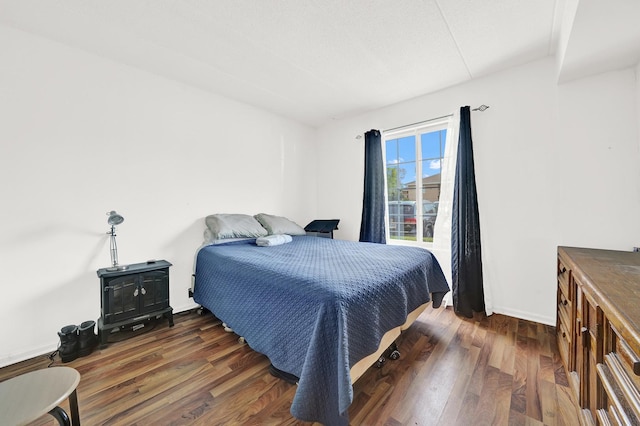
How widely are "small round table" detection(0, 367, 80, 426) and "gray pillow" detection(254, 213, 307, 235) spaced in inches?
87.8

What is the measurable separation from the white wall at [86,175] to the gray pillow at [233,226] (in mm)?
216

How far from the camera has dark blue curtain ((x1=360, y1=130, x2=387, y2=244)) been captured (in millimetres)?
3424

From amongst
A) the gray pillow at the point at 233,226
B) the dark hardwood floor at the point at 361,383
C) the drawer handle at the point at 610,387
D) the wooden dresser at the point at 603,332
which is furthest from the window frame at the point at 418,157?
the drawer handle at the point at 610,387

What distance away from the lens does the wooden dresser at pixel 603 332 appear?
0.78 meters

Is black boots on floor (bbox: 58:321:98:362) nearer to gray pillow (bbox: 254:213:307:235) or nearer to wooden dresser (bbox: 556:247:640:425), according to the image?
gray pillow (bbox: 254:213:307:235)

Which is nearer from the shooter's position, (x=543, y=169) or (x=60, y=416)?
(x=60, y=416)

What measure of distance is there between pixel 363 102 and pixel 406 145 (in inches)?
32.1

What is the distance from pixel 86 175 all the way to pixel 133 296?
115 centimetres

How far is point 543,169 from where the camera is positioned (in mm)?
2355

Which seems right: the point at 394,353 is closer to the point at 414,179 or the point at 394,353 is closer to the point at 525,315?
the point at 525,315

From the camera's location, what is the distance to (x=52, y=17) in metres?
1.83

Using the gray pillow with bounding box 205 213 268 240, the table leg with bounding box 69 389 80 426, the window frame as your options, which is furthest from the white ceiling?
the table leg with bounding box 69 389 80 426

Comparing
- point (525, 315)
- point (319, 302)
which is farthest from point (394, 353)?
point (525, 315)

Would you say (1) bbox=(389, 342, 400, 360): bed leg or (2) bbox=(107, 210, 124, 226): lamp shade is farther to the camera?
(2) bbox=(107, 210, 124, 226): lamp shade
